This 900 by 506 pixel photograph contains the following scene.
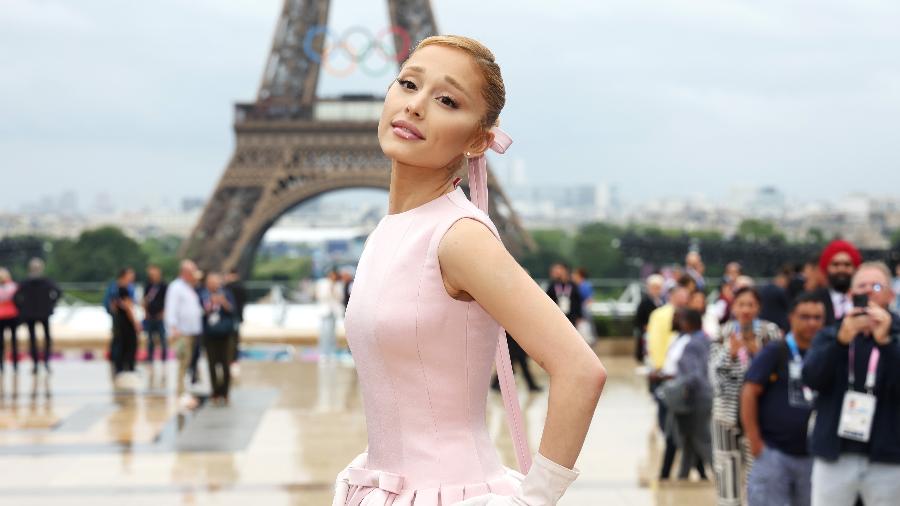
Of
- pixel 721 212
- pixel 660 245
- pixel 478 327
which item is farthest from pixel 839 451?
pixel 721 212

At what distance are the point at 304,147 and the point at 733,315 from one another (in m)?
28.5

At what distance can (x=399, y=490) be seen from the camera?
2016 millimetres

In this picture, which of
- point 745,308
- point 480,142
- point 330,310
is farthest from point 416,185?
point 330,310

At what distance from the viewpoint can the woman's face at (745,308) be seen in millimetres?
5805

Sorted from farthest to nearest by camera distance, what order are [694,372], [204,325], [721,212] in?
[721,212]
[204,325]
[694,372]

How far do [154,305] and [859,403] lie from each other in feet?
34.4

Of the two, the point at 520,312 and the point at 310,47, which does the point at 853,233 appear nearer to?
the point at 310,47

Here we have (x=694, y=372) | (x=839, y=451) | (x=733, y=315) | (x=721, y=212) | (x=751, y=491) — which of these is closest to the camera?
(x=839, y=451)

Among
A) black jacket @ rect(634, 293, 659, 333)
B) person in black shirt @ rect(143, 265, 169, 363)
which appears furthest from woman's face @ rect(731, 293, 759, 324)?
person in black shirt @ rect(143, 265, 169, 363)

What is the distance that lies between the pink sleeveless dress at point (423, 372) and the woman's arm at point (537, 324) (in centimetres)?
4

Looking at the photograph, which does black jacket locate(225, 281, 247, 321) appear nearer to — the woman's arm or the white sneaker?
the white sneaker

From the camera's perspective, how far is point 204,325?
36.7 feet

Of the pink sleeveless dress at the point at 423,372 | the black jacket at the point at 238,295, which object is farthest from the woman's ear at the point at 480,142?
the black jacket at the point at 238,295

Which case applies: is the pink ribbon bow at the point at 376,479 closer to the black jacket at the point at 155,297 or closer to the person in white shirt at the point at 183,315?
the person in white shirt at the point at 183,315
